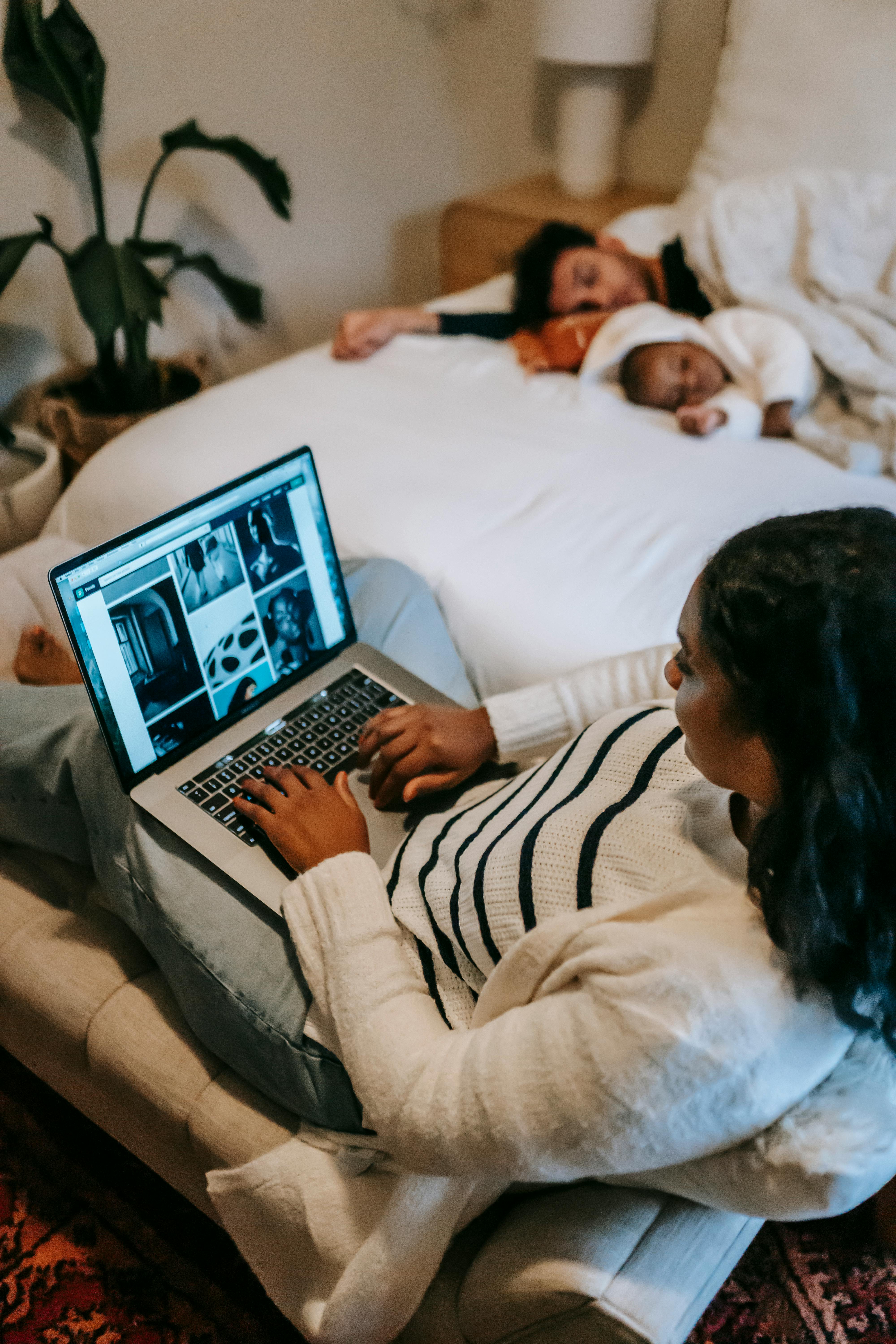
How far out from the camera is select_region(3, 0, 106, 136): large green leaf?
1.49 metres

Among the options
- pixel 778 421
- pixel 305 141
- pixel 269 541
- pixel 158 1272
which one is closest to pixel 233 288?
pixel 305 141

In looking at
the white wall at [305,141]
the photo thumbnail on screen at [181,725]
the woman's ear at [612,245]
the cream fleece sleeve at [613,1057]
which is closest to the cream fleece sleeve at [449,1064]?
the cream fleece sleeve at [613,1057]

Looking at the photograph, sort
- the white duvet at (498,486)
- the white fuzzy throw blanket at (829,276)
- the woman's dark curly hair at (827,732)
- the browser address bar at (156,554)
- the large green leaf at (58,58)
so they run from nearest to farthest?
the woman's dark curly hair at (827,732) < the browser address bar at (156,554) < the white duvet at (498,486) < the white fuzzy throw blanket at (829,276) < the large green leaf at (58,58)

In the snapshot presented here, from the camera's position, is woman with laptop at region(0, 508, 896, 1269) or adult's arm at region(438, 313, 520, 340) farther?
adult's arm at region(438, 313, 520, 340)

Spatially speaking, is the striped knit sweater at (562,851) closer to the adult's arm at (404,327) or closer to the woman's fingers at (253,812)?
the woman's fingers at (253,812)

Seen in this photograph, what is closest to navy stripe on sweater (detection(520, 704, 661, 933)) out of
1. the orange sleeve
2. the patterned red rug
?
the patterned red rug

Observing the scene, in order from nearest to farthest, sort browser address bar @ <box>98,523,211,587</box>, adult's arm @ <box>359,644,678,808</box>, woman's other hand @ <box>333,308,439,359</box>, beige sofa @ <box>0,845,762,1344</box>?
1. beige sofa @ <box>0,845,762,1344</box>
2. browser address bar @ <box>98,523,211,587</box>
3. adult's arm @ <box>359,644,678,808</box>
4. woman's other hand @ <box>333,308,439,359</box>

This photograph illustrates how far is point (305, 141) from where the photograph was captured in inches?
87.6

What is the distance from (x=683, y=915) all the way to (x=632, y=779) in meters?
0.17

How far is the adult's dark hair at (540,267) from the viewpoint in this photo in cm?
178

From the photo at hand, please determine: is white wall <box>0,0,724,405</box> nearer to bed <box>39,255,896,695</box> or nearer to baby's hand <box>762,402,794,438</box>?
bed <box>39,255,896,695</box>

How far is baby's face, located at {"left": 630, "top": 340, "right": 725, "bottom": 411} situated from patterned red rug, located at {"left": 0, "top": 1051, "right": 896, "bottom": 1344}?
1150 millimetres

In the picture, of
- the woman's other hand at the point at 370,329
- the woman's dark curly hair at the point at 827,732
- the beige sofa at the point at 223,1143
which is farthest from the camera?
the woman's other hand at the point at 370,329

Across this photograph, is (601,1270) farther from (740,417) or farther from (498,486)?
(740,417)
